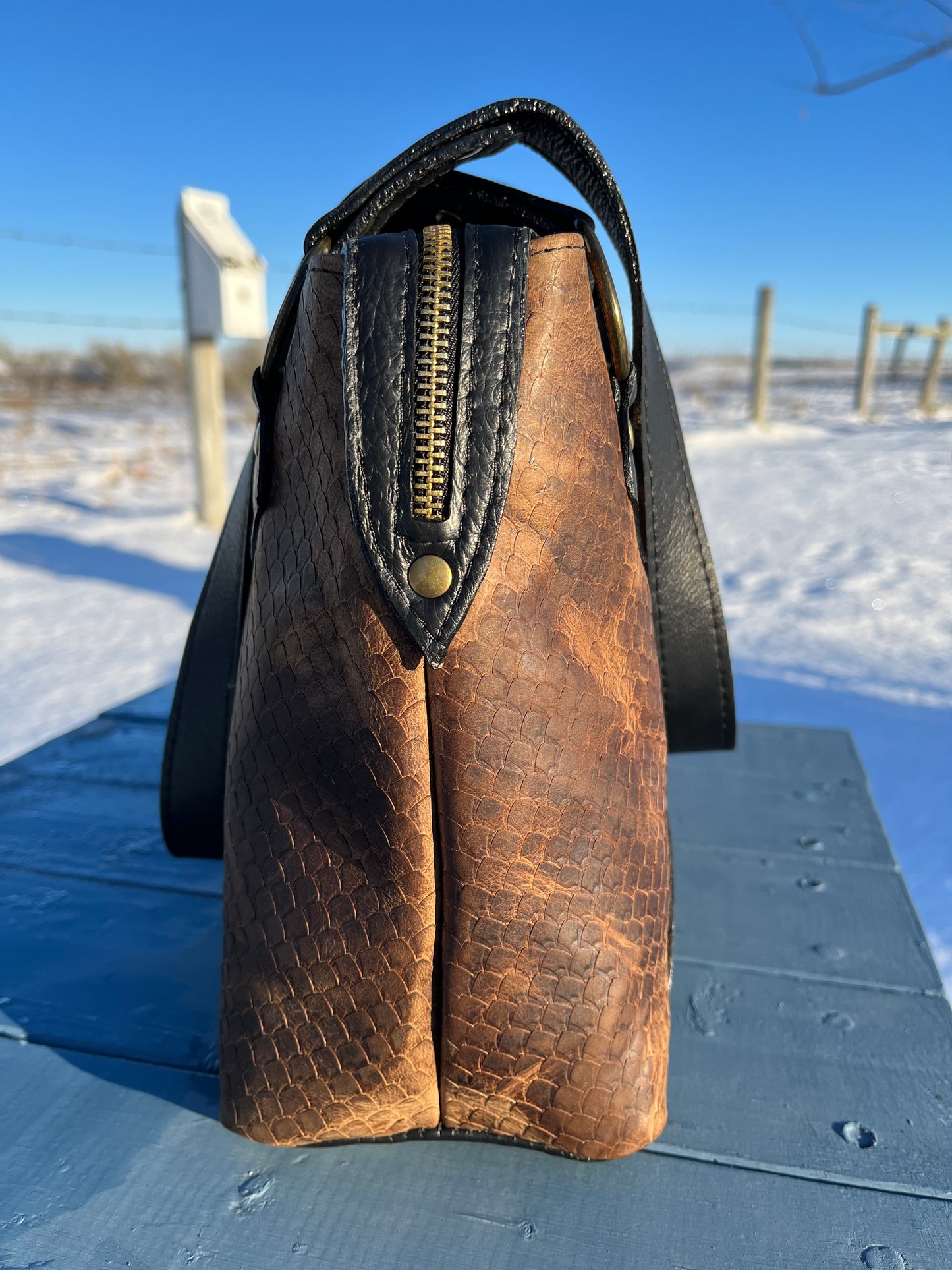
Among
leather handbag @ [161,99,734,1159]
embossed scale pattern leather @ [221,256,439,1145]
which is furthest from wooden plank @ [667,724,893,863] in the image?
embossed scale pattern leather @ [221,256,439,1145]

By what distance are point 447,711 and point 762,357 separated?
30.0 feet

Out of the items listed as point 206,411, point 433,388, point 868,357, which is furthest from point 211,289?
point 868,357

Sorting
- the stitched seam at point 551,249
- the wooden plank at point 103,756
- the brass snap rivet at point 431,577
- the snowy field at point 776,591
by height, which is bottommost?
the snowy field at point 776,591

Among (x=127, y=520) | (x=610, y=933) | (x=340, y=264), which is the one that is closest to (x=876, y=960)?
(x=610, y=933)

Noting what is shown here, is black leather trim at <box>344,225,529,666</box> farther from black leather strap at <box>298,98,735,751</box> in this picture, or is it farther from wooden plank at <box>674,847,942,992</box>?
wooden plank at <box>674,847,942,992</box>

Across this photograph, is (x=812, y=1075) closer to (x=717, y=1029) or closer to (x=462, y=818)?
(x=717, y=1029)

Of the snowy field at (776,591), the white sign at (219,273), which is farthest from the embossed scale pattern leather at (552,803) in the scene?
the white sign at (219,273)

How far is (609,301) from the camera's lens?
2.25 feet

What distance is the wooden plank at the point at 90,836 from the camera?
1.08 meters

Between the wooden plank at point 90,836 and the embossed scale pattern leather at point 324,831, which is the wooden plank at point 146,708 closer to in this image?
the wooden plank at point 90,836

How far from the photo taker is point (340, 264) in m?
0.63

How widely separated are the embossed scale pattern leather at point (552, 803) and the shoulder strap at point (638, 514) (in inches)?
4.4

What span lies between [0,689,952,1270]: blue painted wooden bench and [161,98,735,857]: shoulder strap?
180 mm

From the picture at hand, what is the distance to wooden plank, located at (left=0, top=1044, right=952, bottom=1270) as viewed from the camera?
1.90 ft
